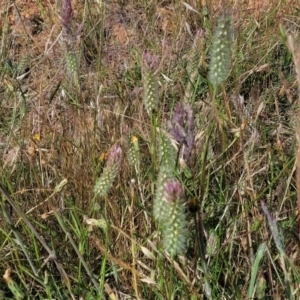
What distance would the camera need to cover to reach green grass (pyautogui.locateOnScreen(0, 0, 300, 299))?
106 cm

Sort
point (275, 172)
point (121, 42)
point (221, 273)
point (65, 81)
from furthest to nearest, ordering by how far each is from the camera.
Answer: point (121, 42)
point (65, 81)
point (275, 172)
point (221, 273)

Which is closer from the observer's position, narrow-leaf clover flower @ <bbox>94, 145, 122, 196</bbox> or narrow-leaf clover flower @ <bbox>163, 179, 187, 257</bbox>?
narrow-leaf clover flower @ <bbox>163, 179, 187, 257</bbox>

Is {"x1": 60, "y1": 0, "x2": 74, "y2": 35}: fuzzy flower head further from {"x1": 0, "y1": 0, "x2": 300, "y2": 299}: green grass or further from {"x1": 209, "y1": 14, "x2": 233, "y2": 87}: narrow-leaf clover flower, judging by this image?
{"x1": 209, "y1": 14, "x2": 233, "y2": 87}: narrow-leaf clover flower

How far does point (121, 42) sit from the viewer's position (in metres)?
2.51

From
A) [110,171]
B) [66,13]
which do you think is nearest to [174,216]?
[110,171]

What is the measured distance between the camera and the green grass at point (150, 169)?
1.06 metres

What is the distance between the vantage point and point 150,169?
1.49 m

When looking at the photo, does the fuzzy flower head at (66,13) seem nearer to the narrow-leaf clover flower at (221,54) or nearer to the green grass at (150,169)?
the green grass at (150,169)

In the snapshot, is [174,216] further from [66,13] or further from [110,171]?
[66,13]

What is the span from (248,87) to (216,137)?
535mm

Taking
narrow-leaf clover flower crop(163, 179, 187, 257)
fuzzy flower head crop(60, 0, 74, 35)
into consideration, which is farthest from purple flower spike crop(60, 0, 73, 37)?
narrow-leaf clover flower crop(163, 179, 187, 257)

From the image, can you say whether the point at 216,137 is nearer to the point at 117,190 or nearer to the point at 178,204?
the point at 117,190

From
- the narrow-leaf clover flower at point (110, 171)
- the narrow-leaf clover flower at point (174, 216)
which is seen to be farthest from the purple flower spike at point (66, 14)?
the narrow-leaf clover flower at point (174, 216)

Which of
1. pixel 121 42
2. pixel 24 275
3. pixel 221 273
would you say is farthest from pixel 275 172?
pixel 121 42
